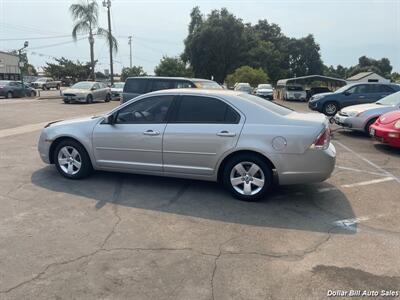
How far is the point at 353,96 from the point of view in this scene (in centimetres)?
1741

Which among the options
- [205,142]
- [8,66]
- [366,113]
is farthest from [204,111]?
[8,66]

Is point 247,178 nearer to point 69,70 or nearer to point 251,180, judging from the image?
point 251,180

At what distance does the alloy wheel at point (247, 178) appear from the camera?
547 cm

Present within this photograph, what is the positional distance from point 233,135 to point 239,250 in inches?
73.8

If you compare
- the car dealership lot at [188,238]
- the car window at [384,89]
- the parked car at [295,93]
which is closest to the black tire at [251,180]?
the car dealership lot at [188,238]

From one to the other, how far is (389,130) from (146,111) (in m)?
5.92

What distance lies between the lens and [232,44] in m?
59.3

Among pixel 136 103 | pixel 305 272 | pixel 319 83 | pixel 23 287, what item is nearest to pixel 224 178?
pixel 136 103

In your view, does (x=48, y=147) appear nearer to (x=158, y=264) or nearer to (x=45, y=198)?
(x=45, y=198)

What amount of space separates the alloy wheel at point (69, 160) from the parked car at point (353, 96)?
13414 millimetres

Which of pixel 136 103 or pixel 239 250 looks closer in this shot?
pixel 239 250

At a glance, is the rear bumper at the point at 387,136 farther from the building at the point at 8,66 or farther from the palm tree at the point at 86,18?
the building at the point at 8,66

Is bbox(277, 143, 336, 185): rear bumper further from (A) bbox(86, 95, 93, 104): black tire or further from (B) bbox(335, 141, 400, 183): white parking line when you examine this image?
(A) bbox(86, 95, 93, 104): black tire

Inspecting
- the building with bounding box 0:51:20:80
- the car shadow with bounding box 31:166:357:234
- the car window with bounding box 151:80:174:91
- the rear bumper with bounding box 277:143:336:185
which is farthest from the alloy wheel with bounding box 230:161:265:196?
the building with bounding box 0:51:20:80
